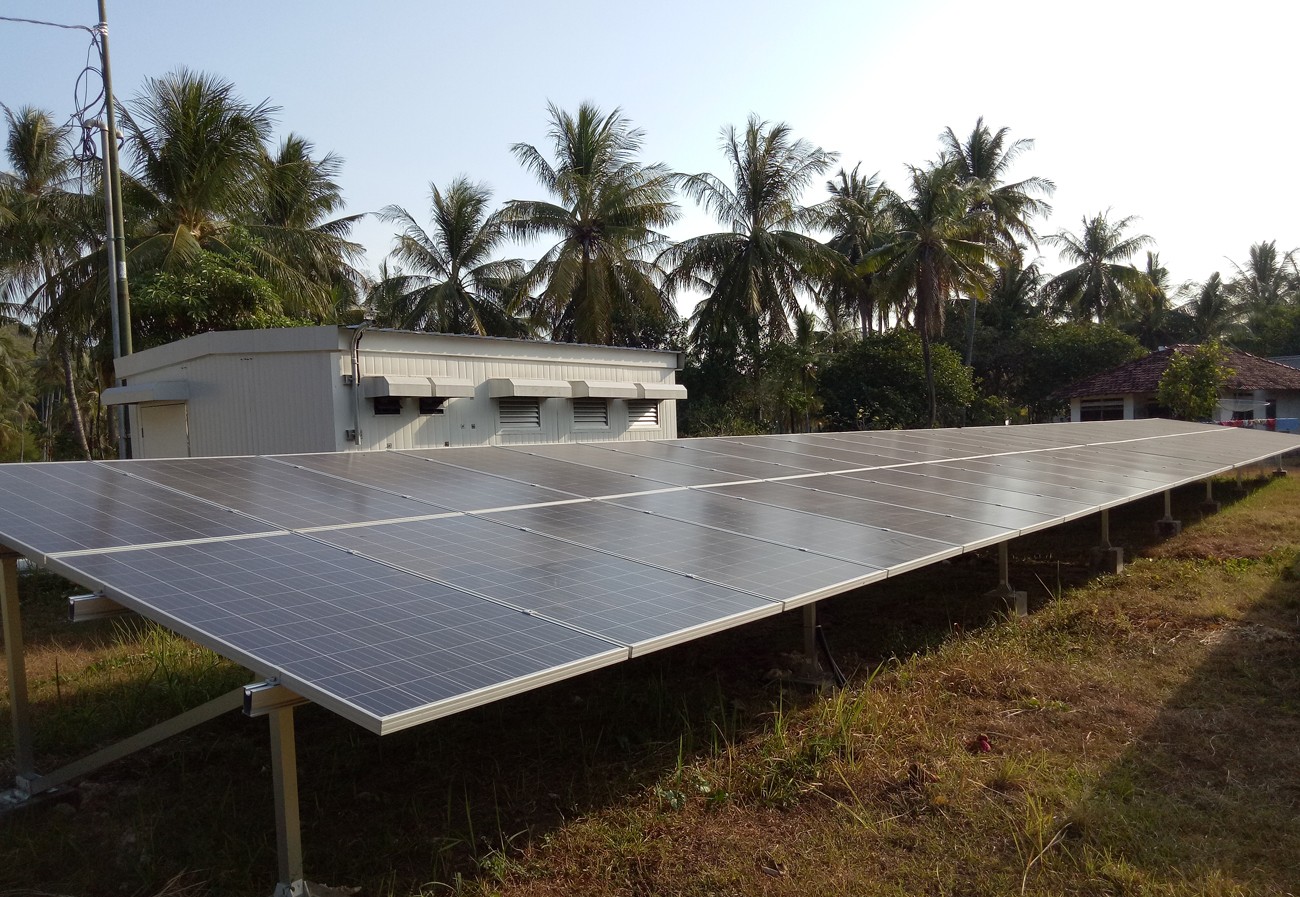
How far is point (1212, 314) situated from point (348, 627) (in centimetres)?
5533

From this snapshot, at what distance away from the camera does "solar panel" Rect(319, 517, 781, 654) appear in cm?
430

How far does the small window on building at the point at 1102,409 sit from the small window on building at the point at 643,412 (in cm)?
2555

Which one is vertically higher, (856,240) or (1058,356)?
(856,240)

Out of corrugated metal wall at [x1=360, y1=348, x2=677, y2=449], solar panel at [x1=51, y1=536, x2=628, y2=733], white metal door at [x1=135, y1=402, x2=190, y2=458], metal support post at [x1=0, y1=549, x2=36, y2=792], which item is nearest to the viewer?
solar panel at [x1=51, y1=536, x2=628, y2=733]

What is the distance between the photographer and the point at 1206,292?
163 feet

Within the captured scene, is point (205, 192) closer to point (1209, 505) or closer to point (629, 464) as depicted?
point (629, 464)

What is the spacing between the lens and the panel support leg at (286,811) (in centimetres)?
380

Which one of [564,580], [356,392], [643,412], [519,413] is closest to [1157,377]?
[643,412]

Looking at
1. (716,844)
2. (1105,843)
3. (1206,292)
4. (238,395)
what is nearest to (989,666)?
(1105,843)

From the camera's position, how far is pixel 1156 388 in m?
35.7

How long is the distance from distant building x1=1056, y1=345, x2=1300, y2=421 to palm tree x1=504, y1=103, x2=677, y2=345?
19288 mm

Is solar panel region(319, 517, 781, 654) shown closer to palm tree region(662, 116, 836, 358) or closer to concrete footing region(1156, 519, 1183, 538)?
concrete footing region(1156, 519, 1183, 538)

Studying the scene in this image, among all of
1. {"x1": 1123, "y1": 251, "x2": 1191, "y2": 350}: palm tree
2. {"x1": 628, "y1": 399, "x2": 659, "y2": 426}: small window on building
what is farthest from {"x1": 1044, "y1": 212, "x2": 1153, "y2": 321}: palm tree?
{"x1": 628, "y1": 399, "x2": 659, "y2": 426}: small window on building

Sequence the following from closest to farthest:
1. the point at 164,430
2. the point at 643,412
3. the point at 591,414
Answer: the point at 164,430 < the point at 591,414 < the point at 643,412
